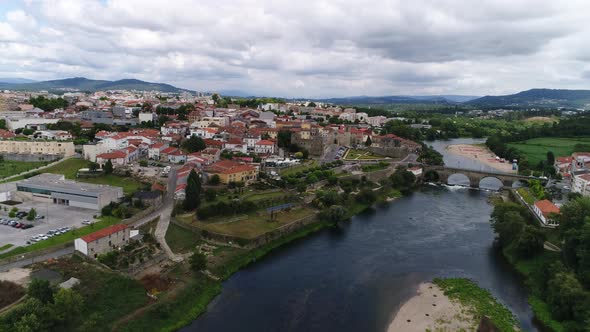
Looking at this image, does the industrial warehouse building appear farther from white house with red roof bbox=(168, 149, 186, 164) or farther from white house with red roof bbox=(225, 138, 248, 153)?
white house with red roof bbox=(225, 138, 248, 153)

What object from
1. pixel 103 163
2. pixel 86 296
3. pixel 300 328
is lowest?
pixel 300 328

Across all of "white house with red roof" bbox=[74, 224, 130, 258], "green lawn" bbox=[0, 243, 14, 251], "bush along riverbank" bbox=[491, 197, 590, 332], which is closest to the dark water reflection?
"bush along riverbank" bbox=[491, 197, 590, 332]

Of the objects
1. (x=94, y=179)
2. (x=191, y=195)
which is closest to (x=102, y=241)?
(x=191, y=195)

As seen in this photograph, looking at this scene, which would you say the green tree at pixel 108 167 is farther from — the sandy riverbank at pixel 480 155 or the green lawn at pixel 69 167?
the sandy riverbank at pixel 480 155

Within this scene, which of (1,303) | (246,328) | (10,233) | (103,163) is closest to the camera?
(1,303)

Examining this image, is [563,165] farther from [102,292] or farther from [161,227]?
[102,292]

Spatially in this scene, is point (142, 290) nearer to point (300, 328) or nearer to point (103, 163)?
point (300, 328)

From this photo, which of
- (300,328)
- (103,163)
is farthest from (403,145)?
(300,328)

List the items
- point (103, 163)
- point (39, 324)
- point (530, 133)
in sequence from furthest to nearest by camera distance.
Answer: point (530, 133), point (103, 163), point (39, 324)
